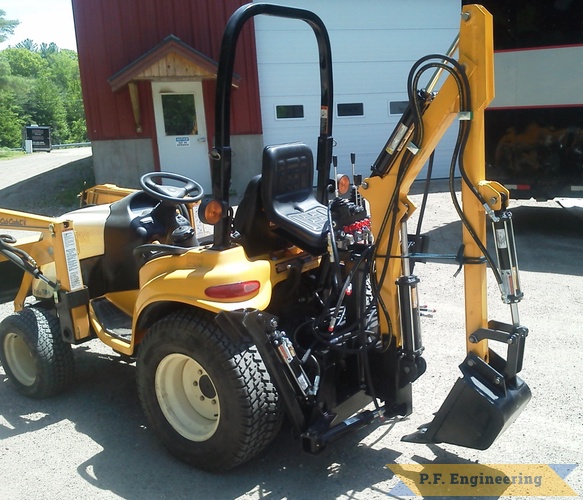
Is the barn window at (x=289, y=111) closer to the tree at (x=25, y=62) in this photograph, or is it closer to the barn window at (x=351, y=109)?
the barn window at (x=351, y=109)

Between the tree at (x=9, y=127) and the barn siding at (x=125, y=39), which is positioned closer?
the barn siding at (x=125, y=39)

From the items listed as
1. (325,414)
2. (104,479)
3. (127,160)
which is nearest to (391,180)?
(325,414)

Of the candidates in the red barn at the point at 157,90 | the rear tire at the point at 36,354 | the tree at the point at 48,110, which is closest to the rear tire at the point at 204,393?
the rear tire at the point at 36,354

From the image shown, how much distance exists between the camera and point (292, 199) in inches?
141

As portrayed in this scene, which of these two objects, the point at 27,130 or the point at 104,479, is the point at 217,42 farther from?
the point at 27,130

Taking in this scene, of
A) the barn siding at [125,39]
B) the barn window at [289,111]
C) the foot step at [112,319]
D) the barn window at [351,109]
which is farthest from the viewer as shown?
the barn window at [351,109]

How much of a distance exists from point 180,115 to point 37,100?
52.5 meters

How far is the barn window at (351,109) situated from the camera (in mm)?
14727

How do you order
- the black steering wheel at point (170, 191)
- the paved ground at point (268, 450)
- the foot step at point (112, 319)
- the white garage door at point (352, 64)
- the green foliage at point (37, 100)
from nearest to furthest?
the paved ground at point (268, 450) → the black steering wheel at point (170, 191) → the foot step at point (112, 319) → the white garage door at point (352, 64) → the green foliage at point (37, 100)

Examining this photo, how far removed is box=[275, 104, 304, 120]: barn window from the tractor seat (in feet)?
35.6

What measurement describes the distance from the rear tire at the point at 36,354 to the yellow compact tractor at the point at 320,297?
0.62 meters

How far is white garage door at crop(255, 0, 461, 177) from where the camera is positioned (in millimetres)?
14031

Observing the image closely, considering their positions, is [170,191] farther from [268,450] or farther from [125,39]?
[125,39]

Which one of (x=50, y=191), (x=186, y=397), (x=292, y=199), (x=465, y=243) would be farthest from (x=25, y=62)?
(x=465, y=243)
